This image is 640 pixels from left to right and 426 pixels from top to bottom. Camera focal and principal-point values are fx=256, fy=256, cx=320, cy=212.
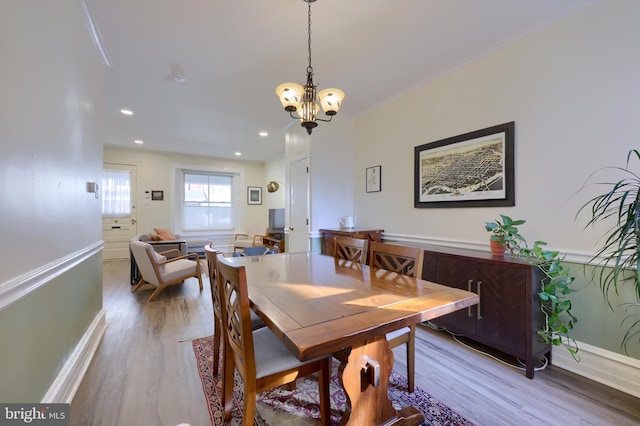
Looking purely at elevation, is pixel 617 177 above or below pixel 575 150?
below

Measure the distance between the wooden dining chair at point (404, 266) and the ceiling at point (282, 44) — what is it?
1.79m

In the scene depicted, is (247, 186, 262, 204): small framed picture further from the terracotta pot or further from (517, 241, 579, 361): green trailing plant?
(517, 241, 579, 361): green trailing plant

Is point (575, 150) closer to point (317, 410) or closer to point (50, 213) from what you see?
point (317, 410)

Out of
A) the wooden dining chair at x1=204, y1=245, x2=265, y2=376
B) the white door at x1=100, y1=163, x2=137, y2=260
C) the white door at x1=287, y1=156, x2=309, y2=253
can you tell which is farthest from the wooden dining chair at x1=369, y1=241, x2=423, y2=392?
the white door at x1=100, y1=163, x2=137, y2=260

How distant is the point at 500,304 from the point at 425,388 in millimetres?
856

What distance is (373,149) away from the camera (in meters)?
3.72

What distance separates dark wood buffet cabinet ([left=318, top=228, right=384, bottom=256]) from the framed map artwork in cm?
67

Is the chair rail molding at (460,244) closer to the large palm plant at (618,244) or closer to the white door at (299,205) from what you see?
the large palm plant at (618,244)

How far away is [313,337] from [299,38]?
93.3 inches

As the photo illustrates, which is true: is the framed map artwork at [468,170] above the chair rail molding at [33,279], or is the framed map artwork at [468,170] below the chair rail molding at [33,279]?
above

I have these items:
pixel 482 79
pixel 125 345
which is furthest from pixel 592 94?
pixel 125 345

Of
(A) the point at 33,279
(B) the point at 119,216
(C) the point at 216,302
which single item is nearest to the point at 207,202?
(B) the point at 119,216

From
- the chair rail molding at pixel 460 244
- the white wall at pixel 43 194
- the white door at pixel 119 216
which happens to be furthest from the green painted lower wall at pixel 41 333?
the white door at pixel 119 216

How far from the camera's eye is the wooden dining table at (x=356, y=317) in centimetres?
88
